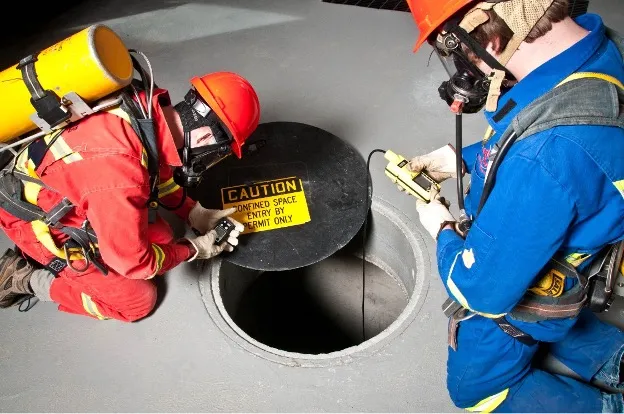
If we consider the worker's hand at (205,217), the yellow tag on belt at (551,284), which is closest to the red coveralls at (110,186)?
the worker's hand at (205,217)

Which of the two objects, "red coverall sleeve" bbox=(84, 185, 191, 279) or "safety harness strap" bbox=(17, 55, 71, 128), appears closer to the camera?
"safety harness strap" bbox=(17, 55, 71, 128)

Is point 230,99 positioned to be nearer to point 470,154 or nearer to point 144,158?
point 144,158

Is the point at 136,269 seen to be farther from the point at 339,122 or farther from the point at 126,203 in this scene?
the point at 339,122

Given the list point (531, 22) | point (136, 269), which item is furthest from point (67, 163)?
point (531, 22)

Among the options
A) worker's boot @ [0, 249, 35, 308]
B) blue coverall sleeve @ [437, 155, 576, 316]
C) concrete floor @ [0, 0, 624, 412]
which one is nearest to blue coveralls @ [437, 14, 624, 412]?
blue coverall sleeve @ [437, 155, 576, 316]

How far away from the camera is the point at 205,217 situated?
271cm

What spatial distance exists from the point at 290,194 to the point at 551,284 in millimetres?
1432

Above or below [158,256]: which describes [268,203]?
below

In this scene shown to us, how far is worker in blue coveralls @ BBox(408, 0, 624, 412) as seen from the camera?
1464 mm

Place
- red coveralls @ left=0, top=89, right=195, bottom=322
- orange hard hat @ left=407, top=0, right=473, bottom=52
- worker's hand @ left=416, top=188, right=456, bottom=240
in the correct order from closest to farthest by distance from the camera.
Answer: orange hard hat @ left=407, top=0, right=473, bottom=52, red coveralls @ left=0, top=89, right=195, bottom=322, worker's hand @ left=416, top=188, right=456, bottom=240

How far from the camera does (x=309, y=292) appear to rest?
14.8 ft

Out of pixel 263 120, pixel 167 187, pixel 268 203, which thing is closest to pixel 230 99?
pixel 167 187

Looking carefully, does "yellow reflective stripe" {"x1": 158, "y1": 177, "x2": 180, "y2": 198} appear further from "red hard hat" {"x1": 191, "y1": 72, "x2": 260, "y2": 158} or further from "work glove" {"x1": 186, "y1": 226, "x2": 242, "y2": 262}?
"red hard hat" {"x1": 191, "y1": 72, "x2": 260, "y2": 158}

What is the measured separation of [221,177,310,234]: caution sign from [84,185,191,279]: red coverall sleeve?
0.65m
